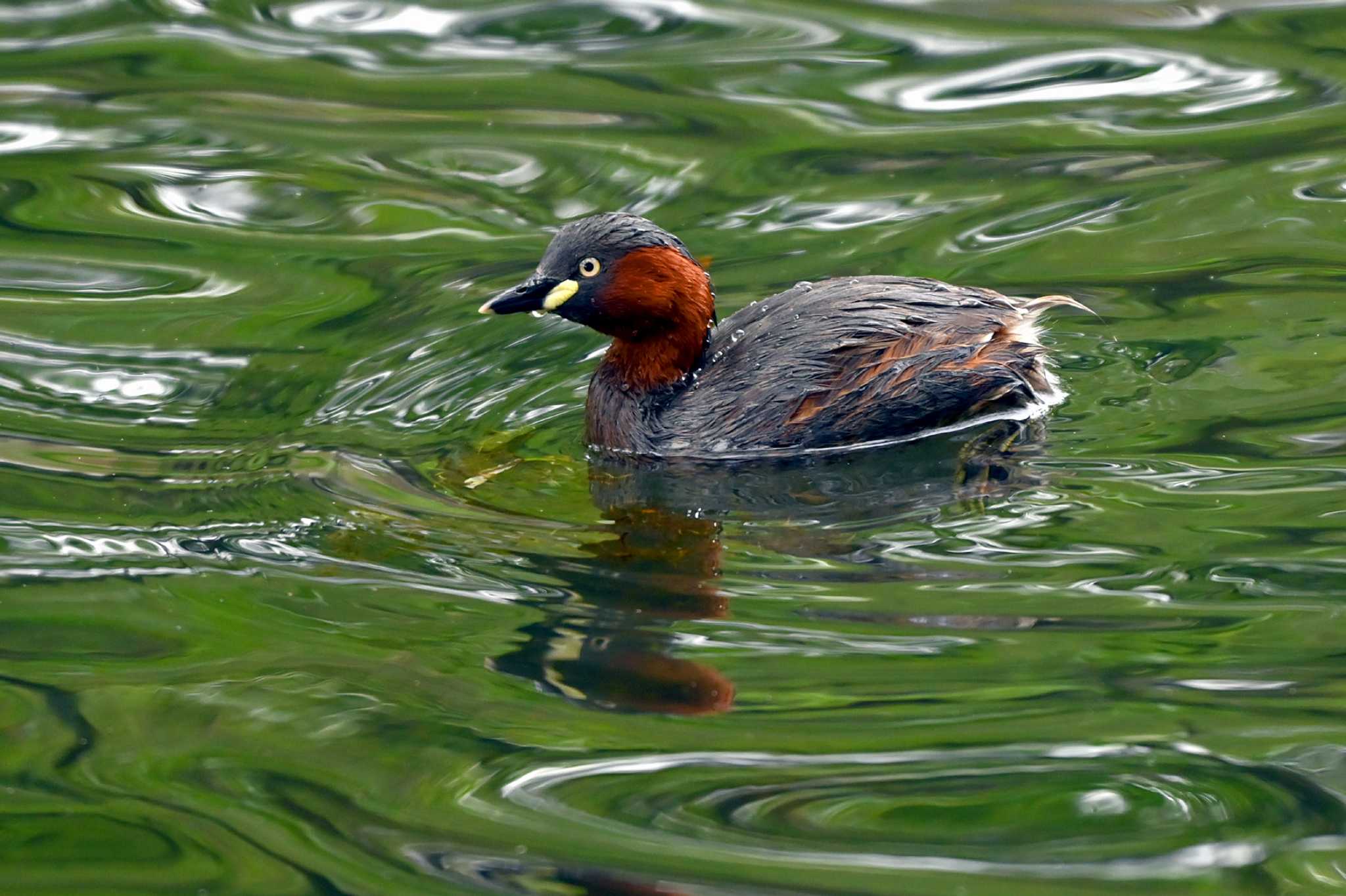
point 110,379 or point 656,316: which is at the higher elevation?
point 656,316

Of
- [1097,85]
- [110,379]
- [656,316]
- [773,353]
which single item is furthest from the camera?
[1097,85]

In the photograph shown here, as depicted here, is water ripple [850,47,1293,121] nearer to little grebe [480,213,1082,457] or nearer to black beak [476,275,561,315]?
little grebe [480,213,1082,457]

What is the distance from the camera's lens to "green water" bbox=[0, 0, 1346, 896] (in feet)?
12.4

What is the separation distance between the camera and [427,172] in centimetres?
820

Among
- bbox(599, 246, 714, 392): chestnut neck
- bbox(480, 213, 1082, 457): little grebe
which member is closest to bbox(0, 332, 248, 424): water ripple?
bbox(480, 213, 1082, 457): little grebe

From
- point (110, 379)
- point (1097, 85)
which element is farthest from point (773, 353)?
point (1097, 85)

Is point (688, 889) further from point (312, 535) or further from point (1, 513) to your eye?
point (1, 513)

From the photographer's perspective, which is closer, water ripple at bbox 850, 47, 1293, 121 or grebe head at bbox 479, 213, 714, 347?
grebe head at bbox 479, 213, 714, 347

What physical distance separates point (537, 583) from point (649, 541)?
1.52 ft

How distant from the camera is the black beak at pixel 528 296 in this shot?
5809 mm

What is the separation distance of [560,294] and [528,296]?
10 centimetres

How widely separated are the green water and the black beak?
0.45 metres

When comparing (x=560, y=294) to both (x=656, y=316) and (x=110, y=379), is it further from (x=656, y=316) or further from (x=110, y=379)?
(x=110, y=379)

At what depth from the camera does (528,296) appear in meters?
5.84
